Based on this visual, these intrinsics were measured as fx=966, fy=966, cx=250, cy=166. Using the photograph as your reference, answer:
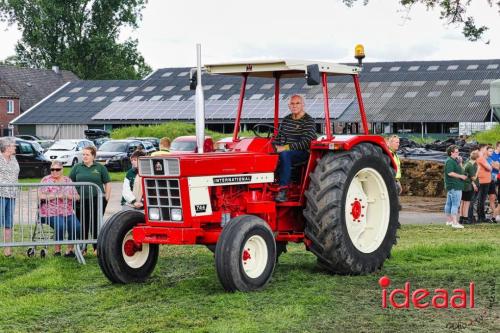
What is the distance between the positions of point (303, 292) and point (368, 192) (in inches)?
93.3

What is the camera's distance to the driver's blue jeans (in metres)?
10.8

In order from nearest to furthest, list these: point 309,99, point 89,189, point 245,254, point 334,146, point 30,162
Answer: point 245,254 < point 334,146 < point 89,189 < point 30,162 < point 309,99

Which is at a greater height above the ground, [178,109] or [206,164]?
[178,109]

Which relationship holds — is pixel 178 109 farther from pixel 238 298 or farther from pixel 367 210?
pixel 238 298

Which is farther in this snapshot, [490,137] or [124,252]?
[490,137]

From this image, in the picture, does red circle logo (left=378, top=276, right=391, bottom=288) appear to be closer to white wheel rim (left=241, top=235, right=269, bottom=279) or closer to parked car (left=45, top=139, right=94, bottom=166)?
white wheel rim (left=241, top=235, right=269, bottom=279)

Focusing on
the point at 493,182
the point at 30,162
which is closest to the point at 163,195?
the point at 493,182

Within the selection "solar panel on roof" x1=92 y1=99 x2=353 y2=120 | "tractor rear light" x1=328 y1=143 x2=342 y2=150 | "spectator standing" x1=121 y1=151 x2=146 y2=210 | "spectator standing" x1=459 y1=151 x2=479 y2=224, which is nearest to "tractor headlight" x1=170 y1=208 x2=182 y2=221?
"tractor rear light" x1=328 y1=143 x2=342 y2=150

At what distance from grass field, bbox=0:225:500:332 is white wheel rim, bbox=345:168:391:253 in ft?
1.45

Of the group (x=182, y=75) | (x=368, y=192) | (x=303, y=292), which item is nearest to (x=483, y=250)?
(x=368, y=192)

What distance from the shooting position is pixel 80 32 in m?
83.0

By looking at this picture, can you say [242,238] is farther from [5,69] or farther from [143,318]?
[5,69]

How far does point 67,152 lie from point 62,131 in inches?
1158

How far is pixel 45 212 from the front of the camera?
42.4 ft
